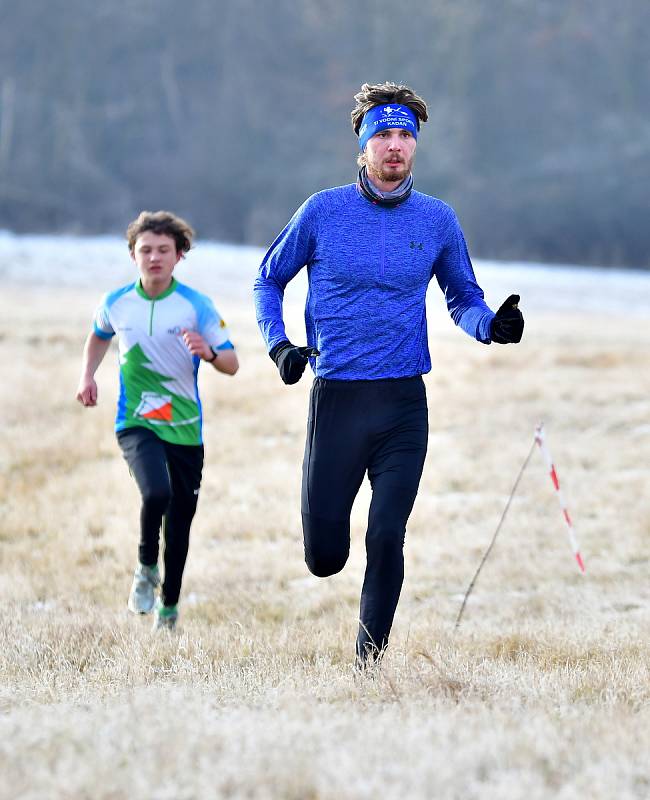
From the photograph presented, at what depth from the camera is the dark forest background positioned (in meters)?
74.7

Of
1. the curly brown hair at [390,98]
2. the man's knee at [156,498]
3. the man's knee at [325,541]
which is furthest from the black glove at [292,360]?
the man's knee at [156,498]

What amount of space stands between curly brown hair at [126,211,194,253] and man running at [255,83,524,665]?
1402mm

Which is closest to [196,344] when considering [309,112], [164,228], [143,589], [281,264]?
[164,228]

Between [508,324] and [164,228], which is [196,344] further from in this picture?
[508,324]

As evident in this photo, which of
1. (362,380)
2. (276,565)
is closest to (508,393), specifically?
(276,565)

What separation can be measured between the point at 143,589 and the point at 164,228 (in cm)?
200

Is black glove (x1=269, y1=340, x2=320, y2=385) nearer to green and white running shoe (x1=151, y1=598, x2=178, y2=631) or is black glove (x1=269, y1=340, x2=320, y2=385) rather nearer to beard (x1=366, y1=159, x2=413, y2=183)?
beard (x1=366, y1=159, x2=413, y2=183)

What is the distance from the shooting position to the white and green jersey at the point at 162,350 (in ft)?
20.4

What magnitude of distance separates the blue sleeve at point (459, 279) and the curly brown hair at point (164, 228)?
173 cm

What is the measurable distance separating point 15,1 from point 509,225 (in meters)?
44.4

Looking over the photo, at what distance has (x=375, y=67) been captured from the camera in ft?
326

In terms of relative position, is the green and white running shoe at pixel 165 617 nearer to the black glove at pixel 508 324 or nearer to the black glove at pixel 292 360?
the black glove at pixel 292 360

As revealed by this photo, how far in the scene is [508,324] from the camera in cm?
480

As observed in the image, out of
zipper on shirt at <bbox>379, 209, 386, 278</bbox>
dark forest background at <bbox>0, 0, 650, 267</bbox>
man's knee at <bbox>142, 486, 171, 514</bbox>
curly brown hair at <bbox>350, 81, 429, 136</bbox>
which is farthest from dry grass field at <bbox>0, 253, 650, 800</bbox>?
dark forest background at <bbox>0, 0, 650, 267</bbox>
